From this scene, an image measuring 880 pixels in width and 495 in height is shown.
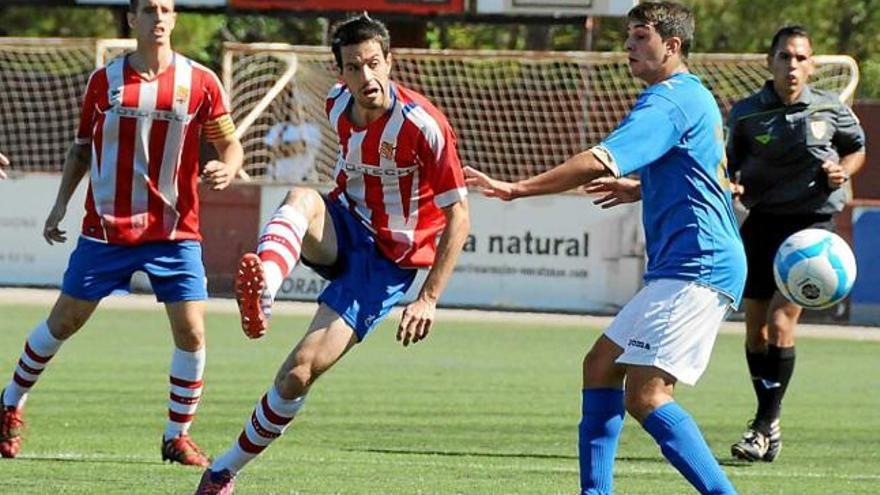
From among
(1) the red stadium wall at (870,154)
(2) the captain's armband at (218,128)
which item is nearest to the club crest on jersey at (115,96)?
(2) the captain's armband at (218,128)

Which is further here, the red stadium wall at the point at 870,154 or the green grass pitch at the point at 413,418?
the red stadium wall at the point at 870,154

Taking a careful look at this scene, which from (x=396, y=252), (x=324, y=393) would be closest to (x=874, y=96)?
(x=324, y=393)

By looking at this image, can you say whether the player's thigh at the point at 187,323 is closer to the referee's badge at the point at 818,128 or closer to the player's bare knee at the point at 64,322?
the player's bare knee at the point at 64,322

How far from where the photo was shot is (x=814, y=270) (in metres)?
9.89

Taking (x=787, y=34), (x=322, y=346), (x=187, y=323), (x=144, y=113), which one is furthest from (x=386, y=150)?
(x=787, y=34)

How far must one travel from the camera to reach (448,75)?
25.0 meters

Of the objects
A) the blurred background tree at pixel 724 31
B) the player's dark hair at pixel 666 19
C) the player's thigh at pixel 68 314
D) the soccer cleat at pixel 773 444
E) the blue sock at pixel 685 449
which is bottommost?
the blurred background tree at pixel 724 31

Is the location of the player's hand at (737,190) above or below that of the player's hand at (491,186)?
below

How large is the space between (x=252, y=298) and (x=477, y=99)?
18.0 m

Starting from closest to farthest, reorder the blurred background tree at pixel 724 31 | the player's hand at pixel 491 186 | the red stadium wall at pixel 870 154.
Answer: the player's hand at pixel 491 186, the red stadium wall at pixel 870 154, the blurred background tree at pixel 724 31

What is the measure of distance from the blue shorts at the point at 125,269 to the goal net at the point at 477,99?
1390 cm

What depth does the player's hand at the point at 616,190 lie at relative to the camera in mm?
7574

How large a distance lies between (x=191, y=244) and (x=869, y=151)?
1963 cm

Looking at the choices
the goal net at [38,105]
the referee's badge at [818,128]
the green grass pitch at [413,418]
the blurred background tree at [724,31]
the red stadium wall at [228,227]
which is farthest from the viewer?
the blurred background tree at [724,31]
